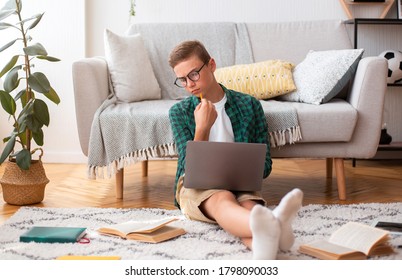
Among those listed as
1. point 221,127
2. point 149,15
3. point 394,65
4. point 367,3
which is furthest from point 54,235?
point 367,3

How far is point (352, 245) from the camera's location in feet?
6.64

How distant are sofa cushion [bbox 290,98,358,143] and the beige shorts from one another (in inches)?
25.6

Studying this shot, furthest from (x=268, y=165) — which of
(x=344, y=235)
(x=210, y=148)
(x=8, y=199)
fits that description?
(x=8, y=199)

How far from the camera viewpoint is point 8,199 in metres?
3.04

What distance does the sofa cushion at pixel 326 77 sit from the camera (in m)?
3.18

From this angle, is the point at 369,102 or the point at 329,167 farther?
the point at 329,167

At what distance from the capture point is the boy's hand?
245 cm

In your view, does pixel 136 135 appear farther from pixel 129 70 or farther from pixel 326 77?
pixel 326 77

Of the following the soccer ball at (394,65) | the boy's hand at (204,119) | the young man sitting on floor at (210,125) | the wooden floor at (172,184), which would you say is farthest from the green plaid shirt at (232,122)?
the soccer ball at (394,65)

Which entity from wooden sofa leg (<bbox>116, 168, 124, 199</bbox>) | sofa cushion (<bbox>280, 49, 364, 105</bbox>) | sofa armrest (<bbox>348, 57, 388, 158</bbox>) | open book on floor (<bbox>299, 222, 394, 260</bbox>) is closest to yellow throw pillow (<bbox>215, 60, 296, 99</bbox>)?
sofa cushion (<bbox>280, 49, 364, 105</bbox>)

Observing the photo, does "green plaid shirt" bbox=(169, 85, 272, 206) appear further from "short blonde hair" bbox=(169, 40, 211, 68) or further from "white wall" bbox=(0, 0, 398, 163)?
"white wall" bbox=(0, 0, 398, 163)

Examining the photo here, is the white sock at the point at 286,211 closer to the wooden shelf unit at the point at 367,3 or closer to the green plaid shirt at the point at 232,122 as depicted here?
the green plaid shirt at the point at 232,122

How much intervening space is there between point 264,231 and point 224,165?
55cm

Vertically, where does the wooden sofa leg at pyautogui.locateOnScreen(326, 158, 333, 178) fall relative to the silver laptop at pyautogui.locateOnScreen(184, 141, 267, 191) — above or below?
below
